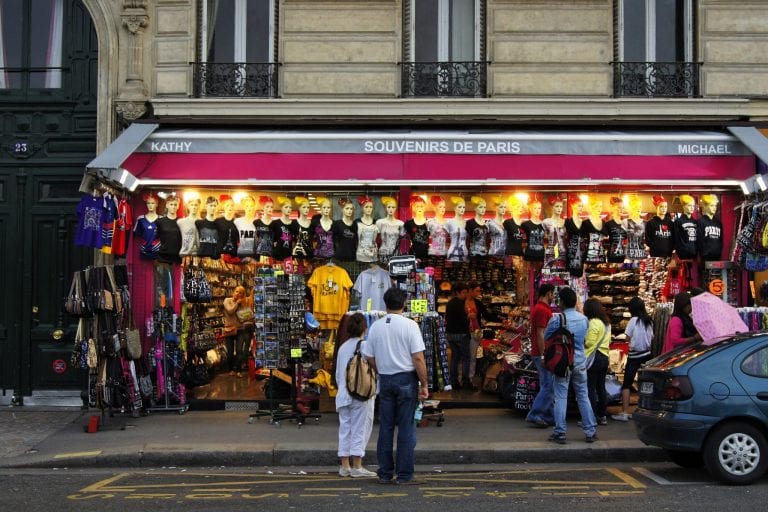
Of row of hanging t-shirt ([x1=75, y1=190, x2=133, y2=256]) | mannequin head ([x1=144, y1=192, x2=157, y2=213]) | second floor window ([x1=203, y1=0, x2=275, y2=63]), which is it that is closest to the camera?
row of hanging t-shirt ([x1=75, y1=190, x2=133, y2=256])

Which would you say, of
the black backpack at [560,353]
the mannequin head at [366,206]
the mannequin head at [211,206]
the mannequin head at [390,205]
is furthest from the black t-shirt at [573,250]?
the mannequin head at [211,206]

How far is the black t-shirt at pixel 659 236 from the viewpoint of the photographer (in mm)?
12570

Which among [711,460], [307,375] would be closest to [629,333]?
[711,460]

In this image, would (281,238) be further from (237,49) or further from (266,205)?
(237,49)

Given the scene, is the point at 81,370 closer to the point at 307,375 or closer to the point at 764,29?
the point at 307,375

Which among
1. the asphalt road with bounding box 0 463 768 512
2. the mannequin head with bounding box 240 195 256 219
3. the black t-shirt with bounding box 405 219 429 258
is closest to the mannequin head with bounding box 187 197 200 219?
the mannequin head with bounding box 240 195 256 219

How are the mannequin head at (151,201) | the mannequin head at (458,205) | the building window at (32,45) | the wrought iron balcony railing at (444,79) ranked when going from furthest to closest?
the building window at (32,45), the wrought iron balcony railing at (444,79), the mannequin head at (458,205), the mannequin head at (151,201)

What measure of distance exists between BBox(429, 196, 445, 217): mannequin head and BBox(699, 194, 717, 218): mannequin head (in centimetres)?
378

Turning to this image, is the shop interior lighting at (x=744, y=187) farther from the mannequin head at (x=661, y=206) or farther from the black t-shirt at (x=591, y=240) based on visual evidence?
the black t-shirt at (x=591, y=240)

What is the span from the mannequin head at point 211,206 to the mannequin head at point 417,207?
2.84 meters

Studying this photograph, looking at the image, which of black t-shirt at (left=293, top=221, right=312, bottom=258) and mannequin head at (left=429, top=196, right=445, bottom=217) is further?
mannequin head at (left=429, top=196, right=445, bottom=217)

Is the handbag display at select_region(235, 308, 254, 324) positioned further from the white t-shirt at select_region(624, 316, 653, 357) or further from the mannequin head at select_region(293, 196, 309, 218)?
the white t-shirt at select_region(624, 316, 653, 357)

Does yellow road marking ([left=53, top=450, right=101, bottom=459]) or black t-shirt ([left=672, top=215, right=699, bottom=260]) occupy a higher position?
black t-shirt ([left=672, top=215, right=699, bottom=260])

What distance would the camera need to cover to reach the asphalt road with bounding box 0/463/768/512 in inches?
301
